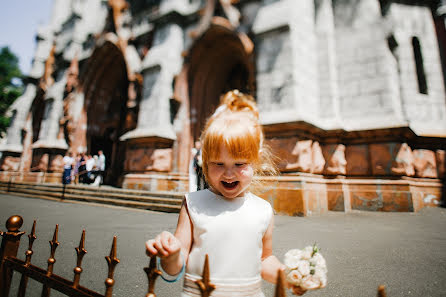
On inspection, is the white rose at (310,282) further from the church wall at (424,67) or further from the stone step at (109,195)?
the church wall at (424,67)

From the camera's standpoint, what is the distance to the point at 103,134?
12.3 m

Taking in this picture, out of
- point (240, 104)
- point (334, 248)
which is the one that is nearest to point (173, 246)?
point (240, 104)

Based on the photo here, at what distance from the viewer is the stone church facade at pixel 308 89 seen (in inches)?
218

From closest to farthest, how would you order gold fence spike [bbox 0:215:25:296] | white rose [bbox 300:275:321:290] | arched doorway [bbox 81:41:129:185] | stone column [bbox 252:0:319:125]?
white rose [bbox 300:275:321:290] < gold fence spike [bbox 0:215:25:296] < stone column [bbox 252:0:319:125] < arched doorway [bbox 81:41:129:185]

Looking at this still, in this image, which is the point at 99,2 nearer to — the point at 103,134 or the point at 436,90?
the point at 103,134

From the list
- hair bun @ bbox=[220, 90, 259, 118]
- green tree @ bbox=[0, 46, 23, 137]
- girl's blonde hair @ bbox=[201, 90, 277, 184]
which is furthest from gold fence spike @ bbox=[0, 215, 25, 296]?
green tree @ bbox=[0, 46, 23, 137]

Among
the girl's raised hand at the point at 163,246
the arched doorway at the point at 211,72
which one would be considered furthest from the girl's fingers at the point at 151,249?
the arched doorway at the point at 211,72

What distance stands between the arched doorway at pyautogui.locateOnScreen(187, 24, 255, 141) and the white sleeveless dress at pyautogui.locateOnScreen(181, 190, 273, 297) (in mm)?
7499

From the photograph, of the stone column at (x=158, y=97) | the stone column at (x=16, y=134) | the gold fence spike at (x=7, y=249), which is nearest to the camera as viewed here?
the gold fence spike at (x=7, y=249)

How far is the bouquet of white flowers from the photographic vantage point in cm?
90

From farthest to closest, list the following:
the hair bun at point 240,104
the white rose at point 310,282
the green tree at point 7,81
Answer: the green tree at point 7,81 → the hair bun at point 240,104 → the white rose at point 310,282

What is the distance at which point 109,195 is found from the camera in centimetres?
697

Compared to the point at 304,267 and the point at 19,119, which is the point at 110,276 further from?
the point at 19,119

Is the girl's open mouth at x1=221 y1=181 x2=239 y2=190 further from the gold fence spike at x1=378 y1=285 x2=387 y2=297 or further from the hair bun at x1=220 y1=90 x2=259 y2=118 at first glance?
the gold fence spike at x1=378 y1=285 x2=387 y2=297
